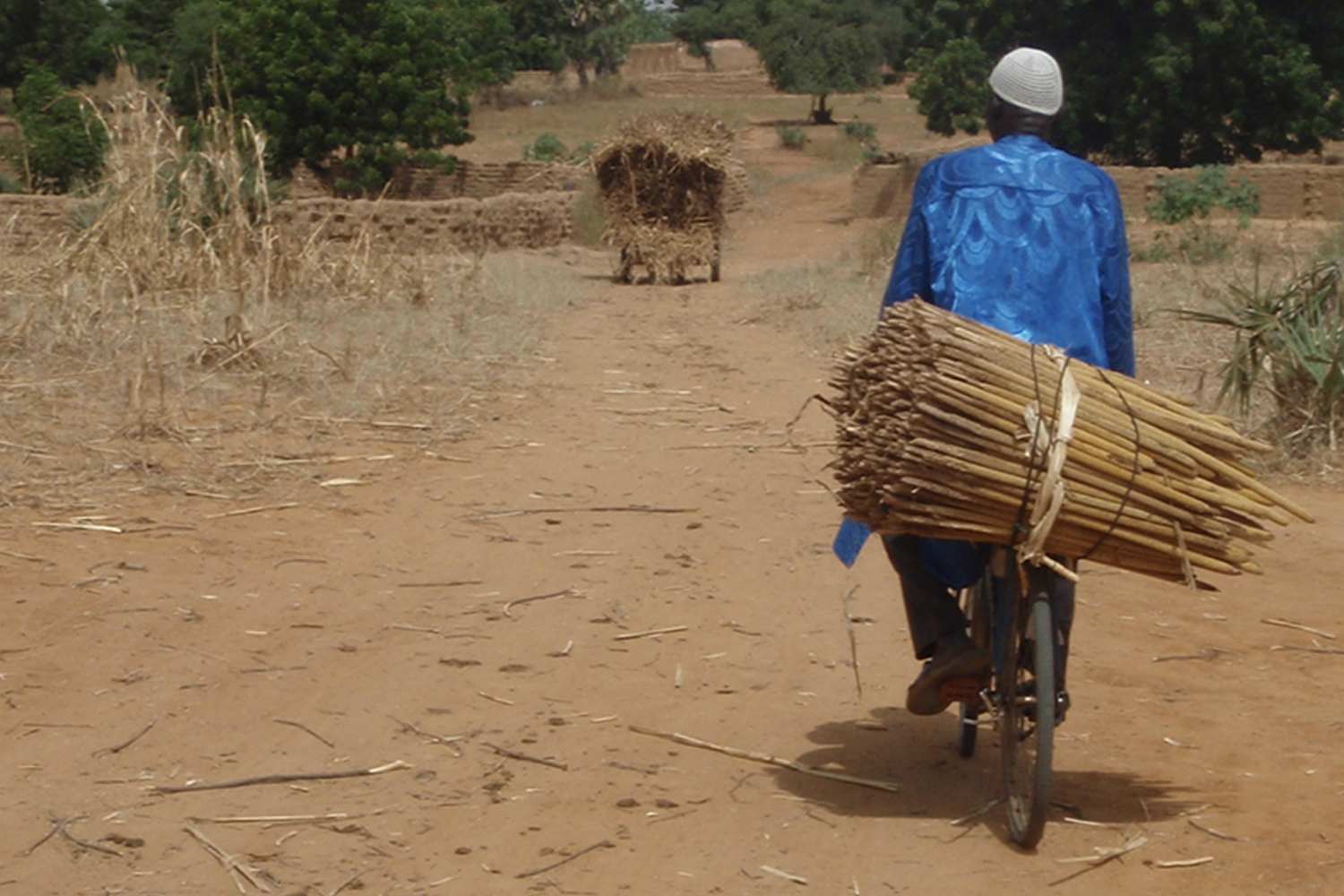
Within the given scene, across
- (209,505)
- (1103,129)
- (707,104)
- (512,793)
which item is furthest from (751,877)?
(707,104)

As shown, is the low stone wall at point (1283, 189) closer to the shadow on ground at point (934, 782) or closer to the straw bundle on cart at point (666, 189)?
the straw bundle on cart at point (666, 189)

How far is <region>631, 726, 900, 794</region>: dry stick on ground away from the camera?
363cm

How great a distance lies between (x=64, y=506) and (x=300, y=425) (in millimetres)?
1750

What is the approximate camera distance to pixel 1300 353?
725 cm

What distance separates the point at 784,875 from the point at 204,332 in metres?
7.00

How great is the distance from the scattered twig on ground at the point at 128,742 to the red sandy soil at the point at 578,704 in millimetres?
16

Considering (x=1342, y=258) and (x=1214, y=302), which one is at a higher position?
(x=1342, y=258)

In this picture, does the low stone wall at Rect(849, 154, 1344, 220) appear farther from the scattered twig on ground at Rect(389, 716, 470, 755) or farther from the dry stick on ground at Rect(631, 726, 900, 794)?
the scattered twig on ground at Rect(389, 716, 470, 755)

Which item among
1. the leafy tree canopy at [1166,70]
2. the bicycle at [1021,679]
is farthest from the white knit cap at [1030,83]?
the leafy tree canopy at [1166,70]

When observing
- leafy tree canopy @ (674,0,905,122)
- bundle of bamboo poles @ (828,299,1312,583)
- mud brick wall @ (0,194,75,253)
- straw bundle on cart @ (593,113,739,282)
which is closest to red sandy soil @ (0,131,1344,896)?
bundle of bamboo poles @ (828,299,1312,583)

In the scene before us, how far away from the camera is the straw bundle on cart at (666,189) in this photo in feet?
53.6

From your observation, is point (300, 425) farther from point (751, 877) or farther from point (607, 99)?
point (607, 99)

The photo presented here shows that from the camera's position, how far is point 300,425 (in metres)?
7.29

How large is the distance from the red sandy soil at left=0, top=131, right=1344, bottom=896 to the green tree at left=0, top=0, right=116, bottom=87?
3047 cm
